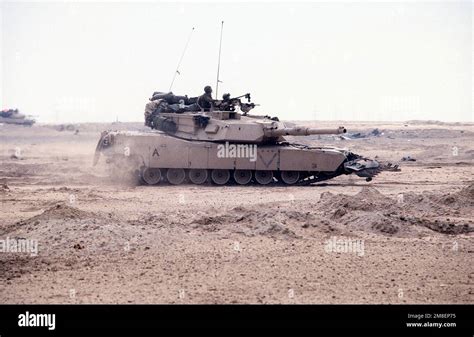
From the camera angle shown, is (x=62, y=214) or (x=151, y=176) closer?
(x=62, y=214)

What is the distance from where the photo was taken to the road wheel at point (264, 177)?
25.0 m

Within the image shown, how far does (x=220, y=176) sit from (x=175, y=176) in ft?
5.35

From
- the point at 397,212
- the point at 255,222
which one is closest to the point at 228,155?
the point at 397,212

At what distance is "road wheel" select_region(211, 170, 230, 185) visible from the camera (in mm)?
25000

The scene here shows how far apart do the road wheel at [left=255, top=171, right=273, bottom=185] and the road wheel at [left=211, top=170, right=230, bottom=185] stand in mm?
1072

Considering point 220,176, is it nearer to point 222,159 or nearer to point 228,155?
point 222,159

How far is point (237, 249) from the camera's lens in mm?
12555

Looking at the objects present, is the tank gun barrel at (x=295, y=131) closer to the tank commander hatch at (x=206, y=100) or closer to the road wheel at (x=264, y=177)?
the road wheel at (x=264, y=177)

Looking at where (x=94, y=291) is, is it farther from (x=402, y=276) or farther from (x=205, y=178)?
(x=205, y=178)

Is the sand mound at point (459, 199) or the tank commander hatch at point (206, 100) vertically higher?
the tank commander hatch at point (206, 100)

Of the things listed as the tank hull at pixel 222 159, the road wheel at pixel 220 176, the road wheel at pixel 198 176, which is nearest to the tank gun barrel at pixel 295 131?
the tank hull at pixel 222 159

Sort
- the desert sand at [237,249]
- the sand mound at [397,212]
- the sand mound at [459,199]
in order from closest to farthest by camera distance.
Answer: the desert sand at [237,249] → the sand mound at [397,212] → the sand mound at [459,199]
